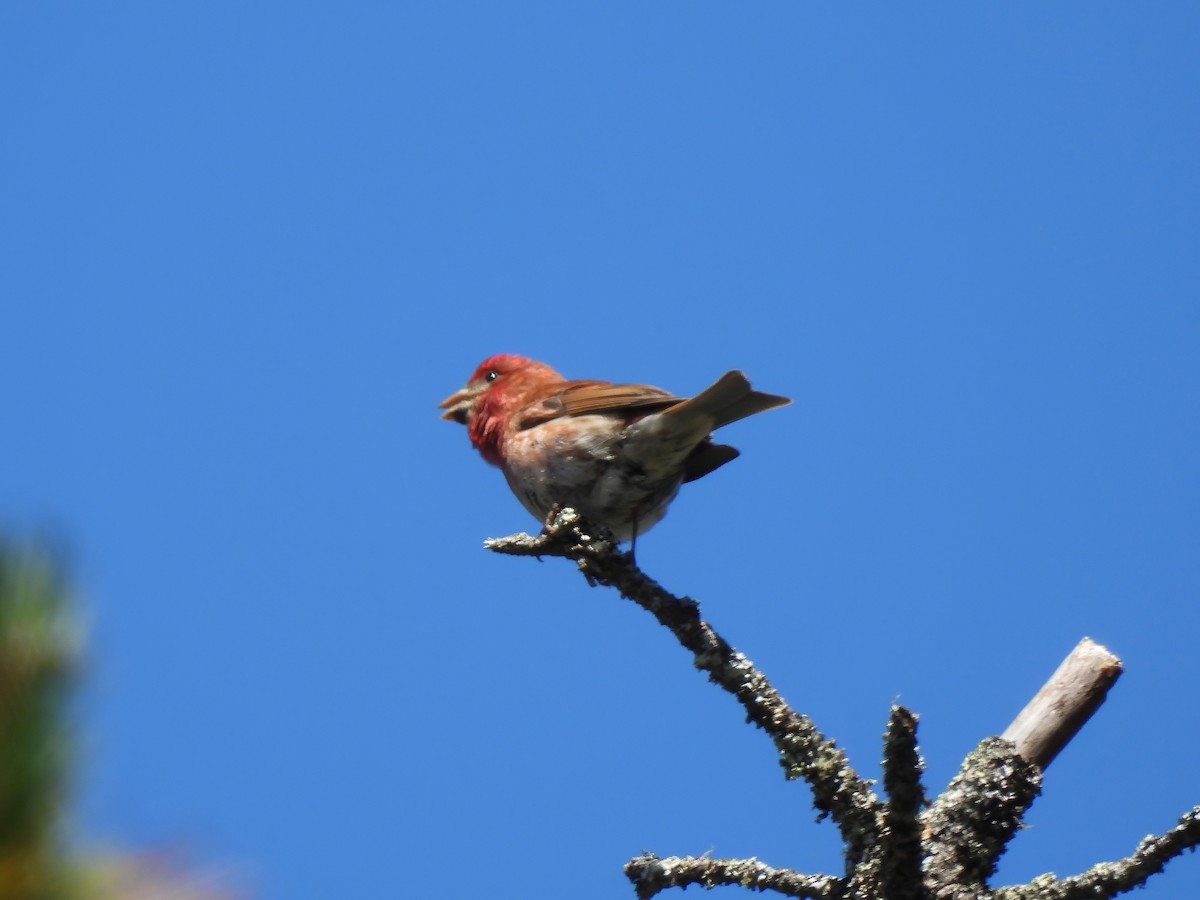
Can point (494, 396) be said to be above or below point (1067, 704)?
above

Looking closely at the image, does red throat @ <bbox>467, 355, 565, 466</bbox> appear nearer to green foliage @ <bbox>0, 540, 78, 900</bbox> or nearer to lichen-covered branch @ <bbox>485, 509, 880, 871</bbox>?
lichen-covered branch @ <bbox>485, 509, 880, 871</bbox>

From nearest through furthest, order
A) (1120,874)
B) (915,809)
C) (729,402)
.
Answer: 1. (915,809)
2. (1120,874)
3. (729,402)

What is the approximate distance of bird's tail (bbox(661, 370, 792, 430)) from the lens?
6090 millimetres

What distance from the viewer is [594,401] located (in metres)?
6.73

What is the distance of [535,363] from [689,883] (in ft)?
15.5

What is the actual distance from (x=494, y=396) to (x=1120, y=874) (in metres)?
5.05

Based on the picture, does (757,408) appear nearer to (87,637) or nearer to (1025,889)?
(1025,889)

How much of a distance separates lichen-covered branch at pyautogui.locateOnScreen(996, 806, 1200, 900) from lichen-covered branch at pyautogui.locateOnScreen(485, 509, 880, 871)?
1.57 ft

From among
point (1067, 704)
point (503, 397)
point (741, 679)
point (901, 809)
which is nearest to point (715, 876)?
point (741, 679)

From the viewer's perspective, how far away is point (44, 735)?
147 centimetres

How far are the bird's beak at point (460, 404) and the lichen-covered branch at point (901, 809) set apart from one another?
5.01 meters

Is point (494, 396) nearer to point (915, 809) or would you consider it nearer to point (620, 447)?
point (620, 447)

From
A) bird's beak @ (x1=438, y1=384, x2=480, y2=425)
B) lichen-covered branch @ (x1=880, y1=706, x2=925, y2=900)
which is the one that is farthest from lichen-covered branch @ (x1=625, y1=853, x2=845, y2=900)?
bird's beak @ (x1=438, y1=384, x2=480, y2=425)

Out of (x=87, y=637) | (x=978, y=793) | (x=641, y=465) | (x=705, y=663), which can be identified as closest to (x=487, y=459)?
(x=641, y=465)
